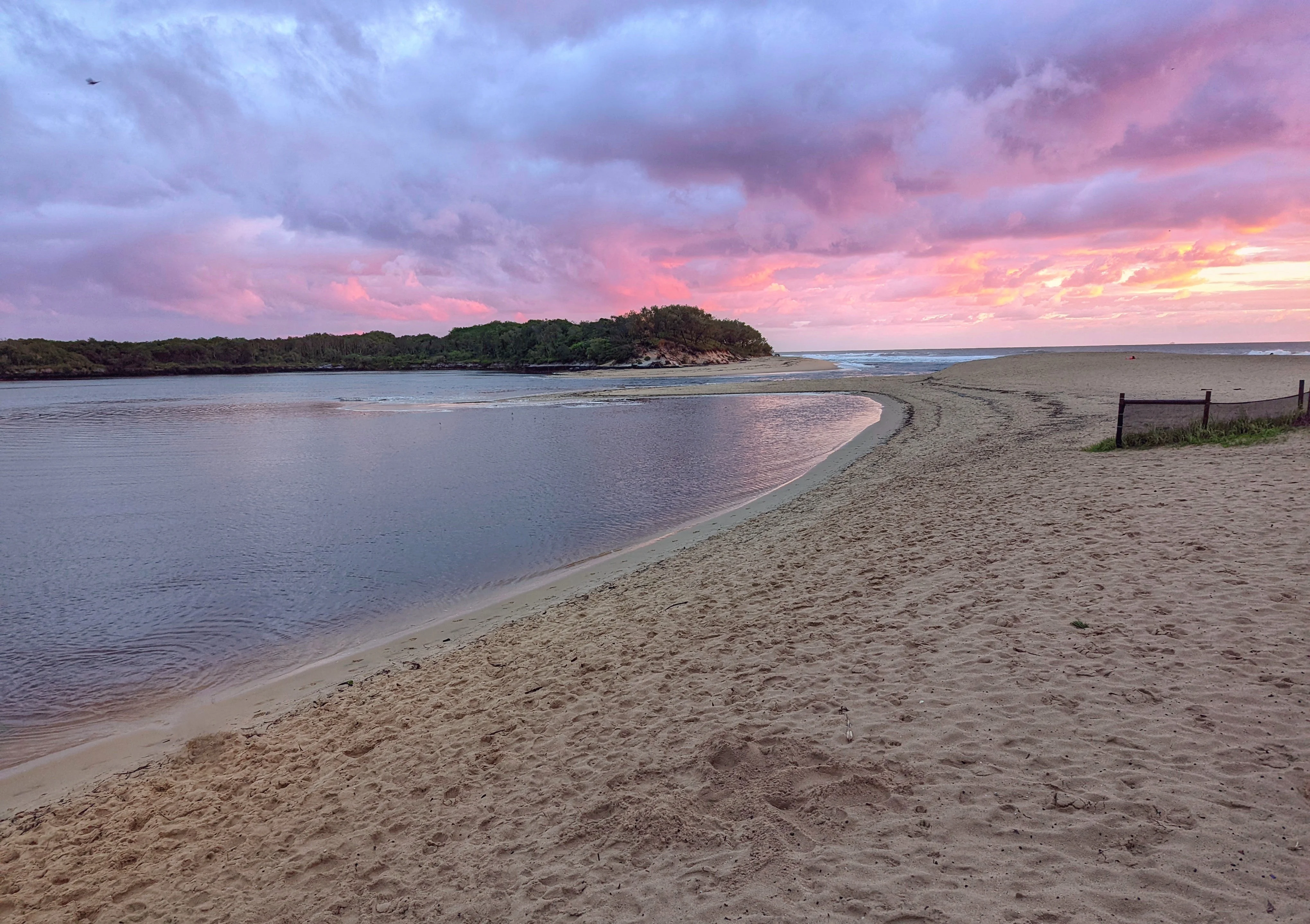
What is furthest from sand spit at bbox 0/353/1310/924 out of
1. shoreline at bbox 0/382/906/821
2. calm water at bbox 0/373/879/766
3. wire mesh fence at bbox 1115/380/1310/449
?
wire mesh fence at bbox 1115/380/1310/449

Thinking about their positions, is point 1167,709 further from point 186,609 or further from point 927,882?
point 186,609

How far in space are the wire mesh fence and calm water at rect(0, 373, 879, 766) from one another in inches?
335

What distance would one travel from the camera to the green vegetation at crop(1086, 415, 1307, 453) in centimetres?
1477

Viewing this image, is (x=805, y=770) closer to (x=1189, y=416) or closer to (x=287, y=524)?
(x=287, y=524)

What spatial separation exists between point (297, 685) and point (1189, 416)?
19.0 metres

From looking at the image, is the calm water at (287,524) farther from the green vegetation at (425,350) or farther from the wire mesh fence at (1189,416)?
the green vegetation at (425,350)

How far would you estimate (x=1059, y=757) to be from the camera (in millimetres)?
4531

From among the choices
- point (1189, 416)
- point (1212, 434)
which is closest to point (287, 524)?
point (1189, 416)

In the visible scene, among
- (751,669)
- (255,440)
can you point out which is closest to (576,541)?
(751,669)

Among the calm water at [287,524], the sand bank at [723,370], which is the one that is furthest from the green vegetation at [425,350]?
the calm water at [287,524]

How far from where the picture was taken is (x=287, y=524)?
640 inches

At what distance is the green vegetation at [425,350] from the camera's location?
133 m

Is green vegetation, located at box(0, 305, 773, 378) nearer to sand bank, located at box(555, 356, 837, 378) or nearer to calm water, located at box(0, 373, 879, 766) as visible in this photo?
sand bank, located at box(555, 356, 837, 378)

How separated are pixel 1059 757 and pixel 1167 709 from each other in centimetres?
116
